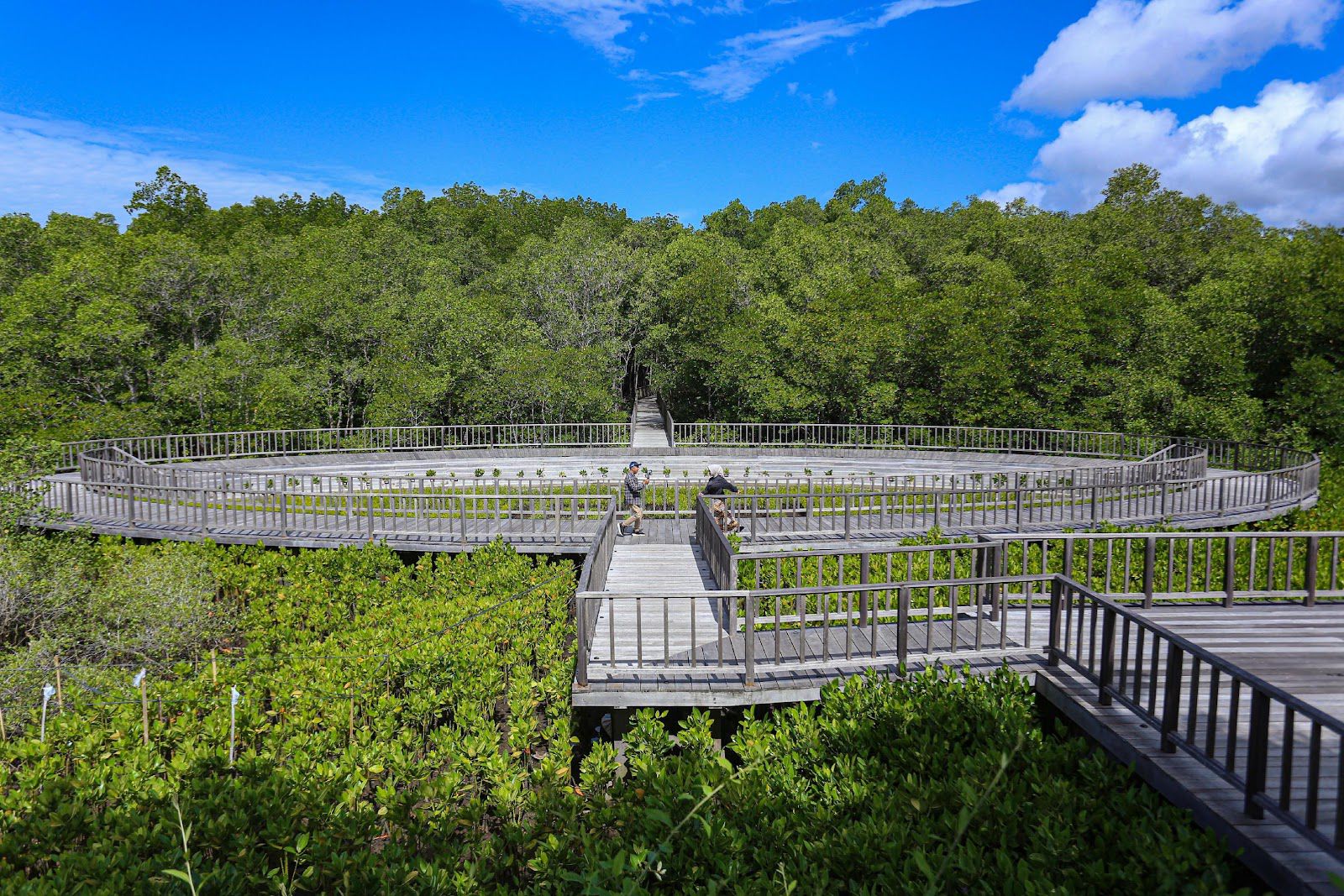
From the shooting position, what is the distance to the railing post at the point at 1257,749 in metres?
4.73

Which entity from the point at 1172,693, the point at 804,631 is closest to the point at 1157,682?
the point at 1172,693

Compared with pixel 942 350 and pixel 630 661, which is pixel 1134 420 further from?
pixel 630 661

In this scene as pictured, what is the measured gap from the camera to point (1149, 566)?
29.1 ft

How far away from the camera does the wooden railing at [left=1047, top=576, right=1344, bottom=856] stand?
14.7 feet

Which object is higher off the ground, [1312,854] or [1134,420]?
[1134,420]

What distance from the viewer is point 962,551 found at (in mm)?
14039

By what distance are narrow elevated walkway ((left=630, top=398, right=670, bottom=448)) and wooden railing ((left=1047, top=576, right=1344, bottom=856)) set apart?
23086 millimetres

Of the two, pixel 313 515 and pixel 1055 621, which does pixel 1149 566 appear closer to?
pixel 1055 621

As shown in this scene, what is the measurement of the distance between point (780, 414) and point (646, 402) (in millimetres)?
26066

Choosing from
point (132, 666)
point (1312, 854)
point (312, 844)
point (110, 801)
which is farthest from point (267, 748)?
point (1312, 854)

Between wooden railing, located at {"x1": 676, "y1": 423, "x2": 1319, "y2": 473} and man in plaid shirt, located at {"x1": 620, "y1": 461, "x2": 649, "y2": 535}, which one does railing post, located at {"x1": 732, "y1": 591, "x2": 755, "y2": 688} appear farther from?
wooden railing, located at {"x1": 676, "y1": 423, "x2": 1319, "y2": 473}

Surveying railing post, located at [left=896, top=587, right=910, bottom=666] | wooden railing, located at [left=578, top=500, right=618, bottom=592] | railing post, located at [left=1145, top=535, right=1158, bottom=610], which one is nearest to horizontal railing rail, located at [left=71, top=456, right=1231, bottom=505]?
wooden railing, located at [left=578, top=500, right=618, bottom=592]

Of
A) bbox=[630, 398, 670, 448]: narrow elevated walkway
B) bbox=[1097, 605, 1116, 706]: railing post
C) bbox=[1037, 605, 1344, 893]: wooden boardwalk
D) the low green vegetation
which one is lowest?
the low green vegetation

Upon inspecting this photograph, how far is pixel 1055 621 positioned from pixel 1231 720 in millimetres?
2635
